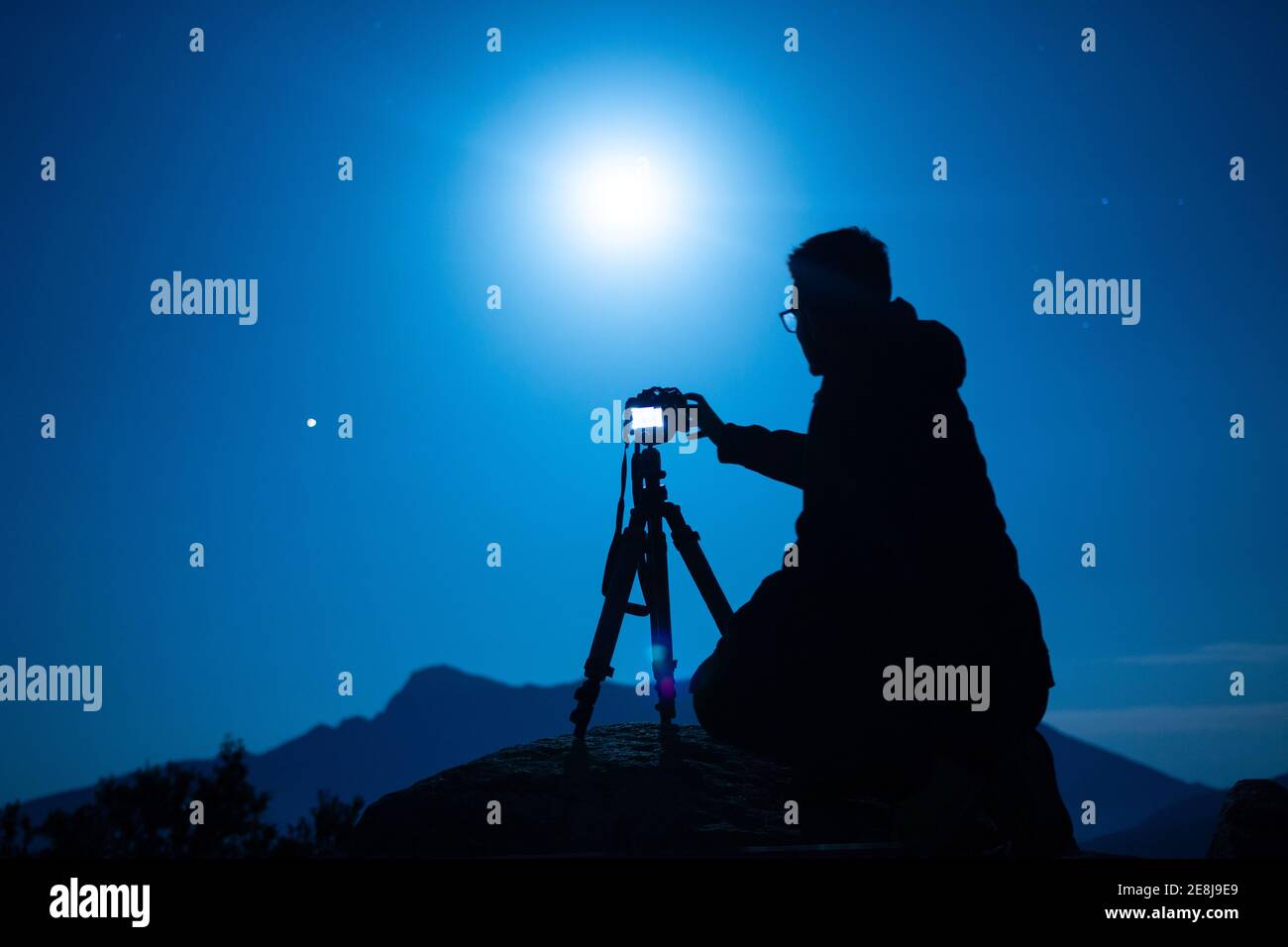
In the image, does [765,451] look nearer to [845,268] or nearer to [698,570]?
[845,268]

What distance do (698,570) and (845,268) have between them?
2.86 m

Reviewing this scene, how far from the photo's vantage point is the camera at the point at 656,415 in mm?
4746

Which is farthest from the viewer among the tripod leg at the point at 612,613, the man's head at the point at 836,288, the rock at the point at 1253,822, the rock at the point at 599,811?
the tripod leg at the point at 612,613

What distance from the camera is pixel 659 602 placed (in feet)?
19.0

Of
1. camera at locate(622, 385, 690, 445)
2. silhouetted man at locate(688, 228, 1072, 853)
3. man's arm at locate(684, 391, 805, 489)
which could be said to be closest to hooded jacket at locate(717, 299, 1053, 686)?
silhouetted man at locate(688, 228, 1072, 853)

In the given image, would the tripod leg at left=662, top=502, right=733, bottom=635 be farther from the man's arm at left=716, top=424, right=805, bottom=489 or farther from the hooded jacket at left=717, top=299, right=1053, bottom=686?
the hooded jacket at left=717, top=299, right=1053, bottom=686

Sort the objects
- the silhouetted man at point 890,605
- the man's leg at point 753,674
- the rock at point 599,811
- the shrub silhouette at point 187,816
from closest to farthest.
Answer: the silhouetted man at point 890,605 < the man's leg at point 753,674 < the rock at point 599,811 < the shrub silhouette at point 187,816

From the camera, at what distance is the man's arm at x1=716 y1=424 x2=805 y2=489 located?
13.5 ft

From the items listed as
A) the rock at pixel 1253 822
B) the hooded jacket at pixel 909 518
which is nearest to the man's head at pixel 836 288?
the hooded jacket at pixel 909 518

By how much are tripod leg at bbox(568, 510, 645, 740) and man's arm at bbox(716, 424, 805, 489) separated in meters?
1.68

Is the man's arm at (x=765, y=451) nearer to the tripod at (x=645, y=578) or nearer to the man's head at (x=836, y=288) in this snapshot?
the man's head at (x=836, y=288)

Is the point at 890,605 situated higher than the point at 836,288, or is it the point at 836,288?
the point at 836,288

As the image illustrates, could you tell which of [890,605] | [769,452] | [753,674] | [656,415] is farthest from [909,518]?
[656,415]

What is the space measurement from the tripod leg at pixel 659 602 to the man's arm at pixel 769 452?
1.67 meters
